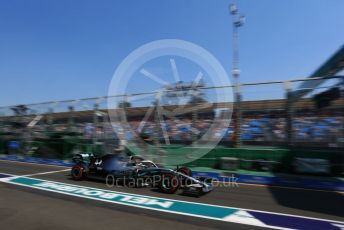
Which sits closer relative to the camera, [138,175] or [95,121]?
[138,175]

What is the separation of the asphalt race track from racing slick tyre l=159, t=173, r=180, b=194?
0.19 metres

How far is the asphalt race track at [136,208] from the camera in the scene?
254 inches

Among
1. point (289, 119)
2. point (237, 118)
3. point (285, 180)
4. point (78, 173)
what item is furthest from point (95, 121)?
point (285, 180)

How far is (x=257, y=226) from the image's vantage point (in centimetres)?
643

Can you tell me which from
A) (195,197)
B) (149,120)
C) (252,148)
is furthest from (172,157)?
(195,197)

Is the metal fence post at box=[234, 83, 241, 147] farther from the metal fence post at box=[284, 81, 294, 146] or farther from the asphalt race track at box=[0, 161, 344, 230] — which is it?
the asphalt race track at box=[0, 161, 344, 230]

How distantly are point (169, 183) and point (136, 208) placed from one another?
68.9 inches

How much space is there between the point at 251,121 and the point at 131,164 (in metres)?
5.22

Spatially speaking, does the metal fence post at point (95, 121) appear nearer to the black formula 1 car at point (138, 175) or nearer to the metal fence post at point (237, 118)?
the black formula 1 car at point (138, 175)

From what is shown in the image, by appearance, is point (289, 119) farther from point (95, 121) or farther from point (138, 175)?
point (95, 121)

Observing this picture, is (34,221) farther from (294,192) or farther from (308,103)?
(308,103)

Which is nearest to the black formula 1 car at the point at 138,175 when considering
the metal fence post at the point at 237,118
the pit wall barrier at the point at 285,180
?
the pit wall barrier at the point at 285,180

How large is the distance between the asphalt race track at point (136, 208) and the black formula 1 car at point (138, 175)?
25cm

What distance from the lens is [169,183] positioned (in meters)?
9.34
